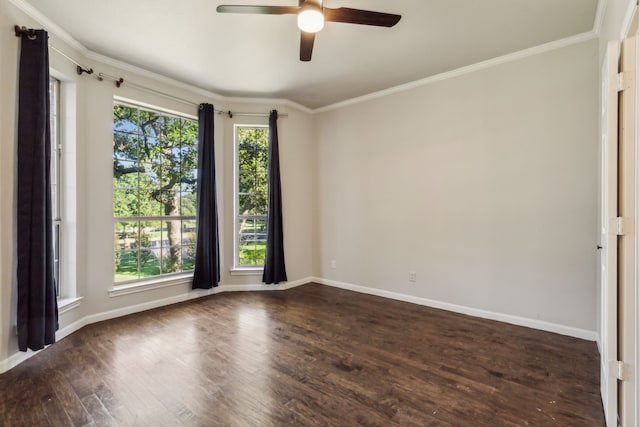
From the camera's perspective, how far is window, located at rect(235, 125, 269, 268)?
463 cm

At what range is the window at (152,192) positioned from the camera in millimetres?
3559

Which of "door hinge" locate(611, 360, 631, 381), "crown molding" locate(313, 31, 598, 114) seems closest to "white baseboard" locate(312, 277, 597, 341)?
"door hinge" locate(611, 360, 631, 381)

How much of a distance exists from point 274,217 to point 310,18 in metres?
2.93

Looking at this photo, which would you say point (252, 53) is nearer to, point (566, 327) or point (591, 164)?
point (591, 164)

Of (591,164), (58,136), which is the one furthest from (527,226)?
(58,136)

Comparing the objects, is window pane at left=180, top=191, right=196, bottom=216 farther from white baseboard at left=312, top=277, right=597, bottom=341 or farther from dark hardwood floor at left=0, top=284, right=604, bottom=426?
white baseboard at left=312, top=277, right=597, bottom=341

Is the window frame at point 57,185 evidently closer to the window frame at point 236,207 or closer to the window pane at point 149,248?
the window pane at point 149,248

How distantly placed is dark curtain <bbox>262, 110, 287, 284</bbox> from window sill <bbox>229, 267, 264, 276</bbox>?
0.11 m

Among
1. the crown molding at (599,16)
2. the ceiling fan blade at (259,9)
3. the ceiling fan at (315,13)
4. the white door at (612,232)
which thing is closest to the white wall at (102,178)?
the ceiling fan blade at (259,9)

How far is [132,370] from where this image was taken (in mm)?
2311

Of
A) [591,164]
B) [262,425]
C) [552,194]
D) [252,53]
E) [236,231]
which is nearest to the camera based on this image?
[262,425]

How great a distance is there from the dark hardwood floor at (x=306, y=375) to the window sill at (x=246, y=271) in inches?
45.2

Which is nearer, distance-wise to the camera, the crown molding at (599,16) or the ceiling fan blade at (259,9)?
the ceiling fan blade at (259,9)

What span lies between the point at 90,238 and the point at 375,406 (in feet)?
10.6
